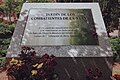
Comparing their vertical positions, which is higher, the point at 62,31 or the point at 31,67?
the point at 62,31

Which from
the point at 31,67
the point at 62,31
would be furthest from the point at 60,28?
the point at 31,67

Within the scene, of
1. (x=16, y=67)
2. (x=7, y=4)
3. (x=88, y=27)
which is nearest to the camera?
(x=16, y=67)

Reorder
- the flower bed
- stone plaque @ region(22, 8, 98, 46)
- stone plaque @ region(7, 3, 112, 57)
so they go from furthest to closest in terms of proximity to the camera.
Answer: stone plaque @ region(22, 8, 98, 46) < stone plaque @ region(7, 3, 112, 57) < the flower bed

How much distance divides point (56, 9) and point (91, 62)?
204 centimetres

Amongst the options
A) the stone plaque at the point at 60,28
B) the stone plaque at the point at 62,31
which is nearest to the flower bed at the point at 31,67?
the stone plaque at the point at 62,31

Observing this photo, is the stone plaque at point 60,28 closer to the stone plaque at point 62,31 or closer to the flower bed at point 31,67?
the stone plaque at point 62,31

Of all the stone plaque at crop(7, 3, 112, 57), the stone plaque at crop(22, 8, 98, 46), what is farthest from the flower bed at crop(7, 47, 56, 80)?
the stone plaque at crop(22, 8, 98, 46)

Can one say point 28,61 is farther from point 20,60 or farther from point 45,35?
point 45,35

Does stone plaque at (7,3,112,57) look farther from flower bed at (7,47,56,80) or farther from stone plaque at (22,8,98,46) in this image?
flower bed at (7,47,56,80)

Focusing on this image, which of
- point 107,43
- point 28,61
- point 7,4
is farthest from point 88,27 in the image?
point 7,4

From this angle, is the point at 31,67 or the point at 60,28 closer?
the point at 31,67

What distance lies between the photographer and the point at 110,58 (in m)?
7.79

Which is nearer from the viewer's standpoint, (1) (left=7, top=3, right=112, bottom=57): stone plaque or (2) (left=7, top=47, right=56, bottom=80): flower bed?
(2) (left=7, top=47, right=56, bottom=80): flower bed

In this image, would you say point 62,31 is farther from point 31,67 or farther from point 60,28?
point 31,67
